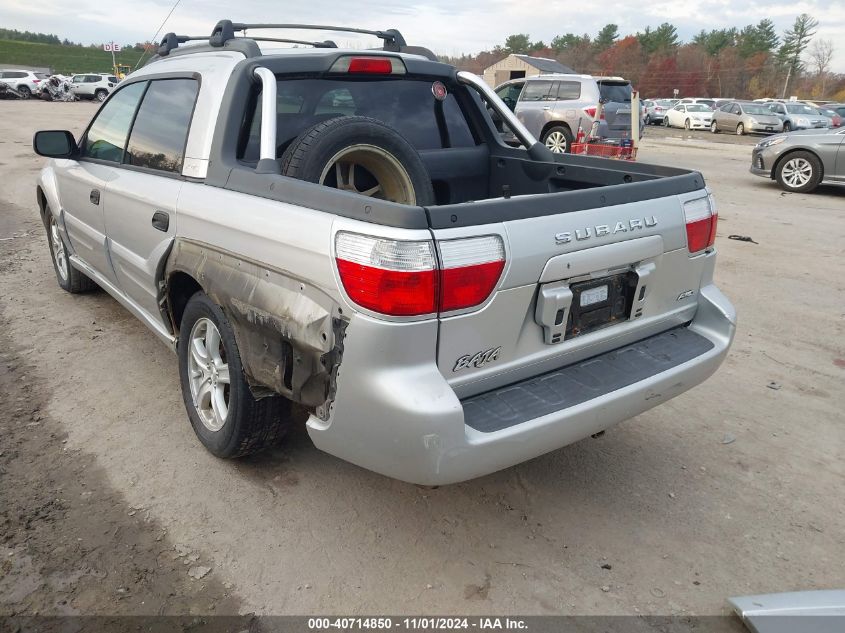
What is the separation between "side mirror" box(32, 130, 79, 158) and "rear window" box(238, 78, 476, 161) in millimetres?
1872

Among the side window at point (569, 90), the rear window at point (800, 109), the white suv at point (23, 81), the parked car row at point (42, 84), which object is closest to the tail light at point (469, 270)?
the side window at point (569, 90)

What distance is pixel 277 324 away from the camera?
2486 millimetres

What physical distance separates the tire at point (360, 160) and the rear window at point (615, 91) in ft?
46.8

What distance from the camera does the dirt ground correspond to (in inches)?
97.4

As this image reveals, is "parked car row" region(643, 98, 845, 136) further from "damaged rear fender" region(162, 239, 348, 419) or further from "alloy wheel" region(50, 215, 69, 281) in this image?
"damaged rear fender" region(162, 239, 348, 419)

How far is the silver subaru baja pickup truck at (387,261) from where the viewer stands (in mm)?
2197

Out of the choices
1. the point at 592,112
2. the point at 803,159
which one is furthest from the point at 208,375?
the point at 592,112

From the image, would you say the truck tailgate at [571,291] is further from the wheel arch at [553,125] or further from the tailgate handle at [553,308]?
the wheel arch at [553,125]

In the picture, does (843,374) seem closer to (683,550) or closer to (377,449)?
(683,550)

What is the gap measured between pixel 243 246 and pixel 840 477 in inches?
119

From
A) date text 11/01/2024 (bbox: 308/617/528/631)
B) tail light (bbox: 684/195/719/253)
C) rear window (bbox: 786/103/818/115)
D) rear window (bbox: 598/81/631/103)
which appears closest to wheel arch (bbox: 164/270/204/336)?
date text 11/01/2024 (bbox: 308/617/528/631)

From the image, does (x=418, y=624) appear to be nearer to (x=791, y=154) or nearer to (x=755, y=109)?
(x=791, y=154)

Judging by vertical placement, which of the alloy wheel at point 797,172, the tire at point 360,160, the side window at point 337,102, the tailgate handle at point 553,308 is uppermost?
the side window at point 337,102

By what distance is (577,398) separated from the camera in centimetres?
254
